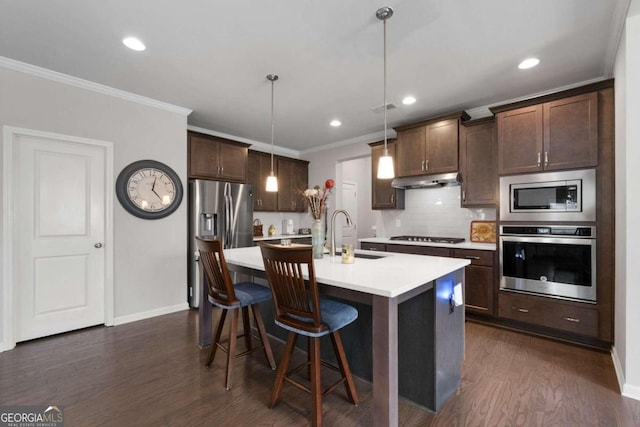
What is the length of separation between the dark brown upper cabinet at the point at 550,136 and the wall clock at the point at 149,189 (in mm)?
3817

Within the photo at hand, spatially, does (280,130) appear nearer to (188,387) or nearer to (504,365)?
(188,387)

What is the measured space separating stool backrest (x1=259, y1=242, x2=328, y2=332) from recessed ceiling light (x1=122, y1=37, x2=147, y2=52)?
6.50 feet

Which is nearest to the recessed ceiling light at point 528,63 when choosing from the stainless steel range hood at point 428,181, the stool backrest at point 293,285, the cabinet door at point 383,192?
the stainless steel range hood at point 428,181

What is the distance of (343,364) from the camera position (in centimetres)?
184

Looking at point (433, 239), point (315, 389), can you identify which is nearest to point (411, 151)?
point (433, 239)

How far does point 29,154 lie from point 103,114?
0.76 m

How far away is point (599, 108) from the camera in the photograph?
268cm

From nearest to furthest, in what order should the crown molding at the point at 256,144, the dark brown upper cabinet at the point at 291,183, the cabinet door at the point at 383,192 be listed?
the cabinet door at the point at 383,192, the crown molding at the point at 256,144, the dark brown upper cabinet at the point at 291,183

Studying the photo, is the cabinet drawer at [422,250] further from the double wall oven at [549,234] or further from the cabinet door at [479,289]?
the double wall oven at [549,234]

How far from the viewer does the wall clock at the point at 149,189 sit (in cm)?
332

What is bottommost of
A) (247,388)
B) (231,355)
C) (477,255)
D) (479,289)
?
(247,388)

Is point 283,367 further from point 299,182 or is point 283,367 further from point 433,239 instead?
point 299,182

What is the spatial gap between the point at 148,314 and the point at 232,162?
7.52 feet

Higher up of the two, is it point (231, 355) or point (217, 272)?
point (217, 272)
